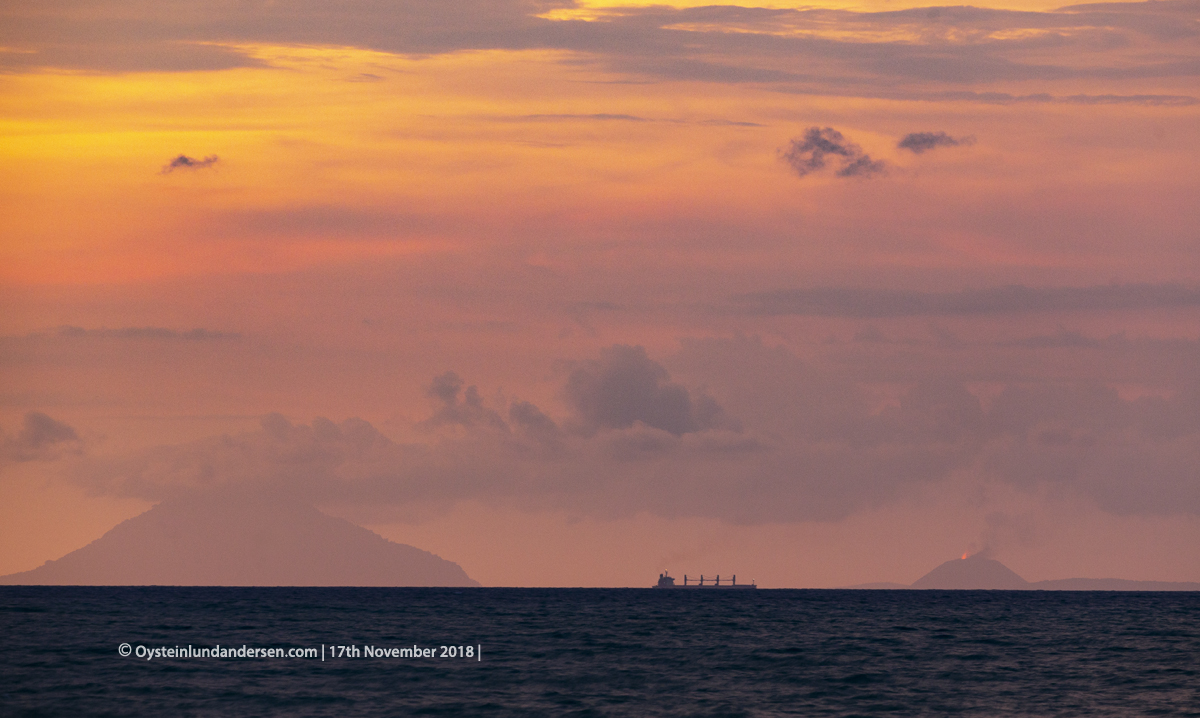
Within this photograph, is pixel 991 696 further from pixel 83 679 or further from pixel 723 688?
pixel 83 679

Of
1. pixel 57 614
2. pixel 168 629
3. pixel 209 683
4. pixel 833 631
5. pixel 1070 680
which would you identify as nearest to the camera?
pixel 209 683

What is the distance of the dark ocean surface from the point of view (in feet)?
221

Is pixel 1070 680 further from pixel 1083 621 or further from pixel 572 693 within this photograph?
pixel 1083 621

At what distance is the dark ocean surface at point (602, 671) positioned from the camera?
67.4 metres

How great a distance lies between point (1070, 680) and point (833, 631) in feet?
180

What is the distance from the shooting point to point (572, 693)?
7344 centimetres

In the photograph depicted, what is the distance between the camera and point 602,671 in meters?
85.8

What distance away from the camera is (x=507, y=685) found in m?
75.9

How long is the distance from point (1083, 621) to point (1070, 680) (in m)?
90.9

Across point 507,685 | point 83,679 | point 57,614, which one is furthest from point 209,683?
point 57,614

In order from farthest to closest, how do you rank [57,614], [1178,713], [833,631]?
[57,614]
[833,631]
[1178,713]

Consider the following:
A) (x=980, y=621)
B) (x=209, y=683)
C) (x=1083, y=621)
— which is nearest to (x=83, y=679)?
(x=209, y=683)

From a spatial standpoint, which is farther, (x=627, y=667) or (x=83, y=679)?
(x=627, y=667)

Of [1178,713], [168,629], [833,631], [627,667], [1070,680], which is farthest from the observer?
[833,631]
